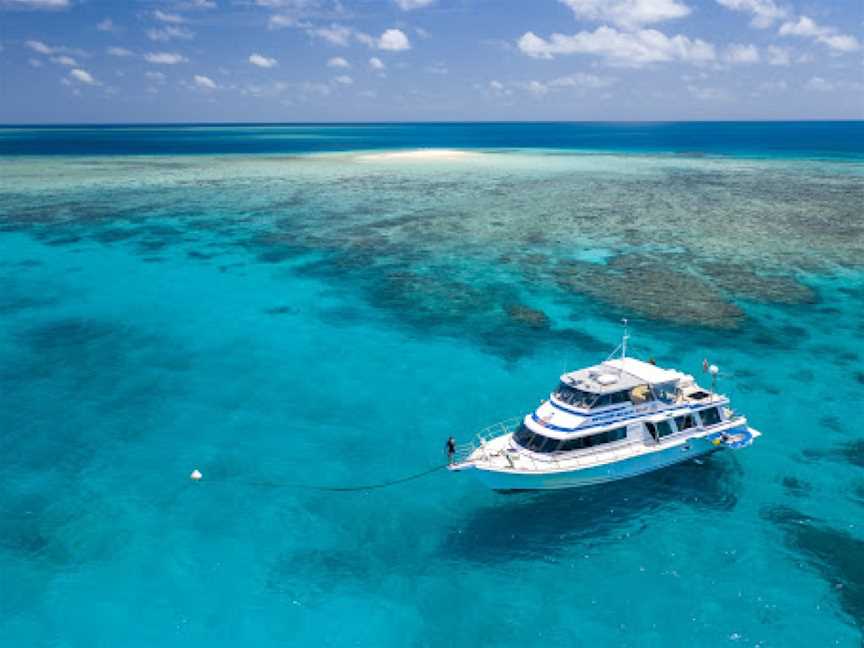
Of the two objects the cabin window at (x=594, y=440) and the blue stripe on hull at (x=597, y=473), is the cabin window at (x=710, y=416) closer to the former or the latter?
the blue stripe on hull at (x=597, y=473)

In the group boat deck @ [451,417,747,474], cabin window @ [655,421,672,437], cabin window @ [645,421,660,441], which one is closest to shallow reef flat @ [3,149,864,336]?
cabin window @ [655,421,672,437]

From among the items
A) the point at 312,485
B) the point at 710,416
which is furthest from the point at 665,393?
the point at 312,485

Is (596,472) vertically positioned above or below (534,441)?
below

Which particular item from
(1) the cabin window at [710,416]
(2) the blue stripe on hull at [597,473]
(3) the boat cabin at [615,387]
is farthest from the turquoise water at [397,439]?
(3) the boat cabin at [615,387]

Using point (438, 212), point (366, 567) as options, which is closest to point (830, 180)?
point (438, 212)

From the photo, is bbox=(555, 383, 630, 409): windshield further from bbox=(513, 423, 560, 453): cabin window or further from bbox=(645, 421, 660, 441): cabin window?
bbox=(513, 423, 560, 453): cabin window

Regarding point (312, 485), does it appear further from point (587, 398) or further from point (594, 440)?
point (587, 398)
